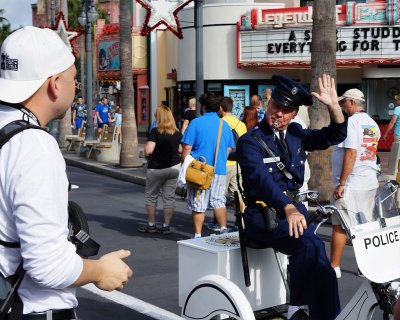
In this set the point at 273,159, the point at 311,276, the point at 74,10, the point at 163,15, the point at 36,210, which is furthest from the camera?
the point at 74,10

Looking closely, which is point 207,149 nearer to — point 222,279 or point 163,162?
point 163,162

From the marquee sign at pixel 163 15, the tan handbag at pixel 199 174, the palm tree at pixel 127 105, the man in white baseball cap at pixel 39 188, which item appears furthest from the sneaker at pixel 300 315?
the palm tree at pixel 127 105

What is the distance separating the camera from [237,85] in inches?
1084

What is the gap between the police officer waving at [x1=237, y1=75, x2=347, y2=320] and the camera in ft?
14.7

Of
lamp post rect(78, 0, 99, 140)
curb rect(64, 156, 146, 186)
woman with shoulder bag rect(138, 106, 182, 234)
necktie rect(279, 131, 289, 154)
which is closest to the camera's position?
necktie rect(279, 131, 289, 154)

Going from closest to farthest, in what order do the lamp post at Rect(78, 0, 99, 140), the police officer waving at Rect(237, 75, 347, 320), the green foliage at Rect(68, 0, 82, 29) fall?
1. the police officer waving at Rect(237, 75, 347, 320)
2. the lamp post at Rect(78, 0, 99, 140)
3. the green foliage at Rect(68, 0, 82, 29)

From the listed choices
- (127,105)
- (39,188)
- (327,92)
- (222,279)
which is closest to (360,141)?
(327,92)

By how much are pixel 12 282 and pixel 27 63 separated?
70cm

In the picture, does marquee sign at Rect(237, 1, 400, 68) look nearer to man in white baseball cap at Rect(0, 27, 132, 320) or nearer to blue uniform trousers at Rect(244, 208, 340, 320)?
blue uniform trousers at Rect(244, 208, 340, 320)

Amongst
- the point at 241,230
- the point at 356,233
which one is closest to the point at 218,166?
the point at 241,230

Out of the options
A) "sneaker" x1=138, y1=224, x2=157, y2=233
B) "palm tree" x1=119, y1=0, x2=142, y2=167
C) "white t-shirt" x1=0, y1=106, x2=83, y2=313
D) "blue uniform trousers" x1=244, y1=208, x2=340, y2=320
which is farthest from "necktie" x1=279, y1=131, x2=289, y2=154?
"palm tree" x1=119, y1=0, x2=142, y2=167

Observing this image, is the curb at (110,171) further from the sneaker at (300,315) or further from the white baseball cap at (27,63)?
the white baseball cap at (27,63)

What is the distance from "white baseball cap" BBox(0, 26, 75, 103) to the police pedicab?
6.91ft

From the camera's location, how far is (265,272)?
15.9 feet
